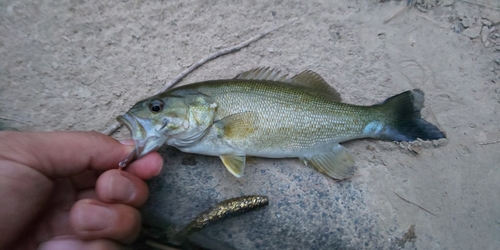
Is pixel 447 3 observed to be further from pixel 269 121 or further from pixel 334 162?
pixel 269 121

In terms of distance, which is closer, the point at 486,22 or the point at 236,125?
the point at 236,125

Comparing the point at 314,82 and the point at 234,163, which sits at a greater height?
the point at 314,82

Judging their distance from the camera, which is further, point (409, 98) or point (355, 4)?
point (355, 4)

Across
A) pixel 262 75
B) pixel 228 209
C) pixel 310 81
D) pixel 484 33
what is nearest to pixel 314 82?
pixel 310 81

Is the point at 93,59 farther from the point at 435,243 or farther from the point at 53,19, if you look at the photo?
the point at 435,243

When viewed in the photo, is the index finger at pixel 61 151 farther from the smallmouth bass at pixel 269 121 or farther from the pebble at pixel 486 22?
the pebble at pixel 486 22

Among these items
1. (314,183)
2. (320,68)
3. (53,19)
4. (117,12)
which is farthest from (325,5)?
(53,19)
